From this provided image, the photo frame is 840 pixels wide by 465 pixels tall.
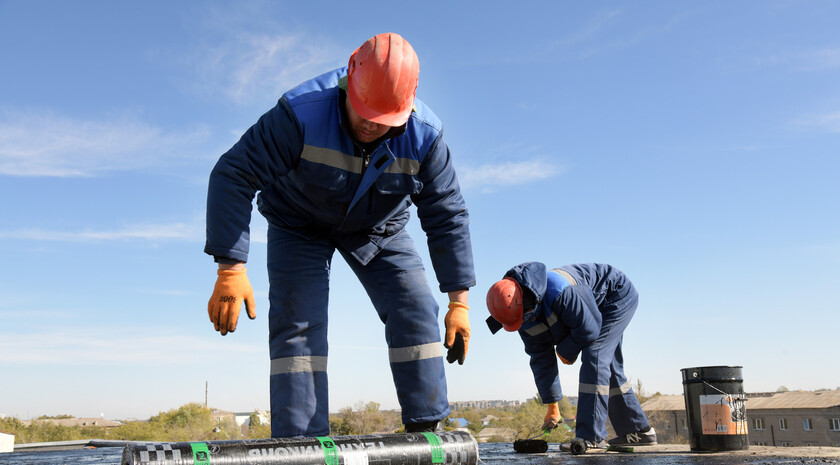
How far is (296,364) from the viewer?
2740mm

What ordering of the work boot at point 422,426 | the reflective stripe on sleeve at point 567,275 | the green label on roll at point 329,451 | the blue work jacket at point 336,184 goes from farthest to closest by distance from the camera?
the reflective stripe on sleeve at point 567,275 → the work boot at point 422,426 → the blue work jacket at point 336,184 → the green label on roll at point 329,451

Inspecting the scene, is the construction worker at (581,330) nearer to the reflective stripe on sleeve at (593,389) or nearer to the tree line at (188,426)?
the reflective stripe on sleeve at (593,389)

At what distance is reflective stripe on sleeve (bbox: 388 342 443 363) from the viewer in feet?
9.49

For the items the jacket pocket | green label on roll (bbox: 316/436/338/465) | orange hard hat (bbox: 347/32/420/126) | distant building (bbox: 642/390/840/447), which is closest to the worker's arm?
the jacket pocket

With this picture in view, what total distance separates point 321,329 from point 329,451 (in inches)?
38.8

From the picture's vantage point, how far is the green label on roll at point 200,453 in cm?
174

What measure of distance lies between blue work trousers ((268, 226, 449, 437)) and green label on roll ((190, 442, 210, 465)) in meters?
0.87

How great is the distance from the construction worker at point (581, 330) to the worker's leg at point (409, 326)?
1.55 meters

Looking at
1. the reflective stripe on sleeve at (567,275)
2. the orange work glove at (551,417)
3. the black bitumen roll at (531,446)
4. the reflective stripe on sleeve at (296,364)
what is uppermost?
the reflective stripe on sleeve at (567,275)

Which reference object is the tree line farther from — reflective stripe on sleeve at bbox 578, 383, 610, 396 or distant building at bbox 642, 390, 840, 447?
distant building at bbox 642, 390, 840, 447

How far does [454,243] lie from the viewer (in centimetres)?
307

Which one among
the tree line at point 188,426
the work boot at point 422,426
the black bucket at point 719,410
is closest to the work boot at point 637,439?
the black bucket at point 719,410

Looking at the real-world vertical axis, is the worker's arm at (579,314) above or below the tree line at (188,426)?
above

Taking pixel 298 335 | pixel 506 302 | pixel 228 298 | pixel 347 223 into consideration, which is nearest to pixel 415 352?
pixel 298 335
